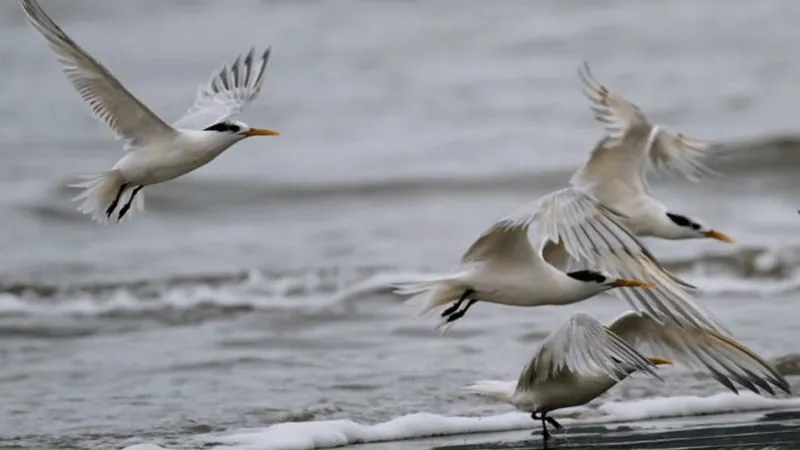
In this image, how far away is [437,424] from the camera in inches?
293

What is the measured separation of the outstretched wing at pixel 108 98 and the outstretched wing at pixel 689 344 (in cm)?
221

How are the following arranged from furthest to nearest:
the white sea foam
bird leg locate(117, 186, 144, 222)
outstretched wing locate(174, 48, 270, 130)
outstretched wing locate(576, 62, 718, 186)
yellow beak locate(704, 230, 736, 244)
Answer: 1. yellow beak locate(704, 230, 736, 244)
2. outstretched wing locate(576, 62, 718, 186)
3. outstretched wing locate(174, 48, 270, 130)
4. bird leg locate(117, 186, 144, 222)
5. the white sea foam

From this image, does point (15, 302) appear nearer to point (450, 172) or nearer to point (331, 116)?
point (450, 172)

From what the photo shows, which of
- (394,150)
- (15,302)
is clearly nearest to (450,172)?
(394,150)

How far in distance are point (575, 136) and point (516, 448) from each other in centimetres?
1014

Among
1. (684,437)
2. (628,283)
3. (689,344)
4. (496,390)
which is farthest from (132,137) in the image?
(684,437)

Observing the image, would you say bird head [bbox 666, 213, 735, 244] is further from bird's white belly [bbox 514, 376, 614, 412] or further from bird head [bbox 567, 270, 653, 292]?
bird's white belly [bbox 514, 376, 614, 412]

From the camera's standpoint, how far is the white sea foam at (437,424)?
7.26 m

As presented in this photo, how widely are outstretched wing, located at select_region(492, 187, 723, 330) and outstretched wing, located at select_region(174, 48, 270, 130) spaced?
74.2 inches

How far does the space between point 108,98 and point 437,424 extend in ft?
6.67

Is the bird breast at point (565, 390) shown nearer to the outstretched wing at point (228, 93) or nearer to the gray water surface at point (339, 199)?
the gray water surface at point (339, 199)

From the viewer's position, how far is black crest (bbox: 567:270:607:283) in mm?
7238

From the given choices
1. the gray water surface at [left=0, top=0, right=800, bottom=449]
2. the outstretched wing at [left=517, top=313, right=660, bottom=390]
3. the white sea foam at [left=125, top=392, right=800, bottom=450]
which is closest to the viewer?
the outstretched wing at [left=517, top=313, right=660, bottom=390]

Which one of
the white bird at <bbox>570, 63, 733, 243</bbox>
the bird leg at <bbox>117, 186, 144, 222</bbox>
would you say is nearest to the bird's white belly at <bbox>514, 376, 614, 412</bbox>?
the bird leg at <bbox>117, 186, 144, 222</bbox>
